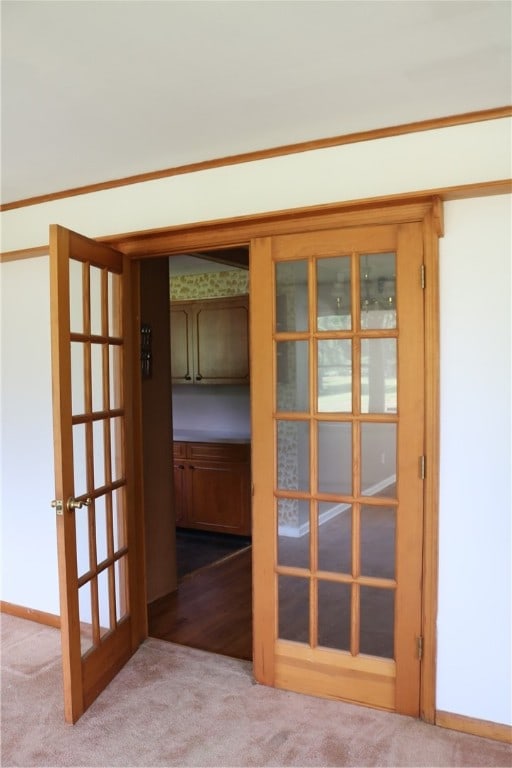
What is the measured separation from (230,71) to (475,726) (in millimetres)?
2691

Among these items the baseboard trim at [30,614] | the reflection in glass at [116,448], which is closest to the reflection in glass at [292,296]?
the reflection in glass at [116,448]

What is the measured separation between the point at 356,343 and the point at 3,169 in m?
1.89

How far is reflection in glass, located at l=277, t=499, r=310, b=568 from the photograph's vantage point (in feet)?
8.53

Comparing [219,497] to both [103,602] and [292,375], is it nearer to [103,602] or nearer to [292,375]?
[103,602]

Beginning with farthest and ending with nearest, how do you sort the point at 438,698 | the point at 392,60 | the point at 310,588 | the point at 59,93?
the point at 310,588 < the point at 438,698 < the point at 59,93 < the point at 392,60

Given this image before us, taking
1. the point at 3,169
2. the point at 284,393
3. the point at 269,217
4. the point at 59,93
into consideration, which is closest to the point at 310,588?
the point at 284,393

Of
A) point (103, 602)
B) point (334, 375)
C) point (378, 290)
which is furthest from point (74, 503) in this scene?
point (378, 290)

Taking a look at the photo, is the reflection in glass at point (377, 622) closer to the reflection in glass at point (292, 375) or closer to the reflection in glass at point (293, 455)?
the reflection in glass at point (293, 455)

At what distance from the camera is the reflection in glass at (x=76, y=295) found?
8.34 feet

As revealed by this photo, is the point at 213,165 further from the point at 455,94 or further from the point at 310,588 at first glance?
the point at 310,588

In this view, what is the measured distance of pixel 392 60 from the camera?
5.90ft

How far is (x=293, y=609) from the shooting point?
2.68 metres

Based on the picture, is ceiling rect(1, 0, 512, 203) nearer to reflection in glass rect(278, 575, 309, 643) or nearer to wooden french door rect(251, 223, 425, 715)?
wooden french door rect(251, 223, 425, 715)

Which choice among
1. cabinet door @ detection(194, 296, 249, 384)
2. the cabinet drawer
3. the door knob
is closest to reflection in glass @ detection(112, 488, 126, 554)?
the door knob
